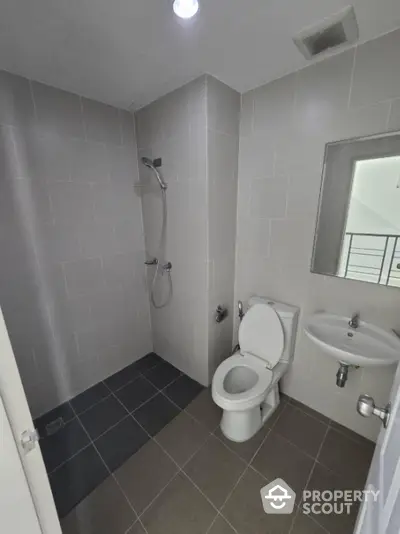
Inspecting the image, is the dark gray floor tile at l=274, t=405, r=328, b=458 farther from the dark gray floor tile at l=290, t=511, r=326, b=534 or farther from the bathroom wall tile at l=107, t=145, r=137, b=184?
the bathroom wall tile at l=107, t=145, r=137, b=184

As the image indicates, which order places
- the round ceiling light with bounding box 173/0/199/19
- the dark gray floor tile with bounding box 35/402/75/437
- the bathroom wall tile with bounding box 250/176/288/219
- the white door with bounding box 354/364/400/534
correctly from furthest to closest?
the dark gray floor tile with bounding box 35/402/75/437 < the bathroom wall tile with bounding box 250/176/288/219 < the round ceiling light with bounding box 173/0/199/19 < the white door with bounding box 354/364/400/534

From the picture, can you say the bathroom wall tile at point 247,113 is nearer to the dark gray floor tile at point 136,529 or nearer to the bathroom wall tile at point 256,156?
the bathroom wall tile at point 256,156

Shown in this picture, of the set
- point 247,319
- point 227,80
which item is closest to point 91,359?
Result: point 247,319

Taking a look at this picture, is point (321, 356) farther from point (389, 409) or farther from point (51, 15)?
point (51, 15)

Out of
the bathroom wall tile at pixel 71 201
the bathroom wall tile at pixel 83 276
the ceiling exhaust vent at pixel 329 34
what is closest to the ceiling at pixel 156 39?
the ceiling exhaust vent at pixel 329 34

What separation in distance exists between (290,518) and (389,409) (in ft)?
3.11

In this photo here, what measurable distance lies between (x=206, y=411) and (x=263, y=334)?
28.1 inches

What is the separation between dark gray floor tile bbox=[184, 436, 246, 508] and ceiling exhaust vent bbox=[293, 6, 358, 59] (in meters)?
2.28

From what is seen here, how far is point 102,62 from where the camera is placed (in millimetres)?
1265

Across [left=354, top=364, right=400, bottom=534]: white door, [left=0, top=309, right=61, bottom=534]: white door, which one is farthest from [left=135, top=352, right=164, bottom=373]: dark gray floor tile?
[left=354, top=364, right=400, bottom=534]: white door

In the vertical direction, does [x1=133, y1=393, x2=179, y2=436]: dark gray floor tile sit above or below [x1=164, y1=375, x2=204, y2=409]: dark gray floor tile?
below

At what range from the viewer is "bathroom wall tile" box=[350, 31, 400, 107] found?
1092mm

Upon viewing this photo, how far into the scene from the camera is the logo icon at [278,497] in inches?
46.2

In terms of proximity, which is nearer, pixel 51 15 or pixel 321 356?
pixel 51 15
